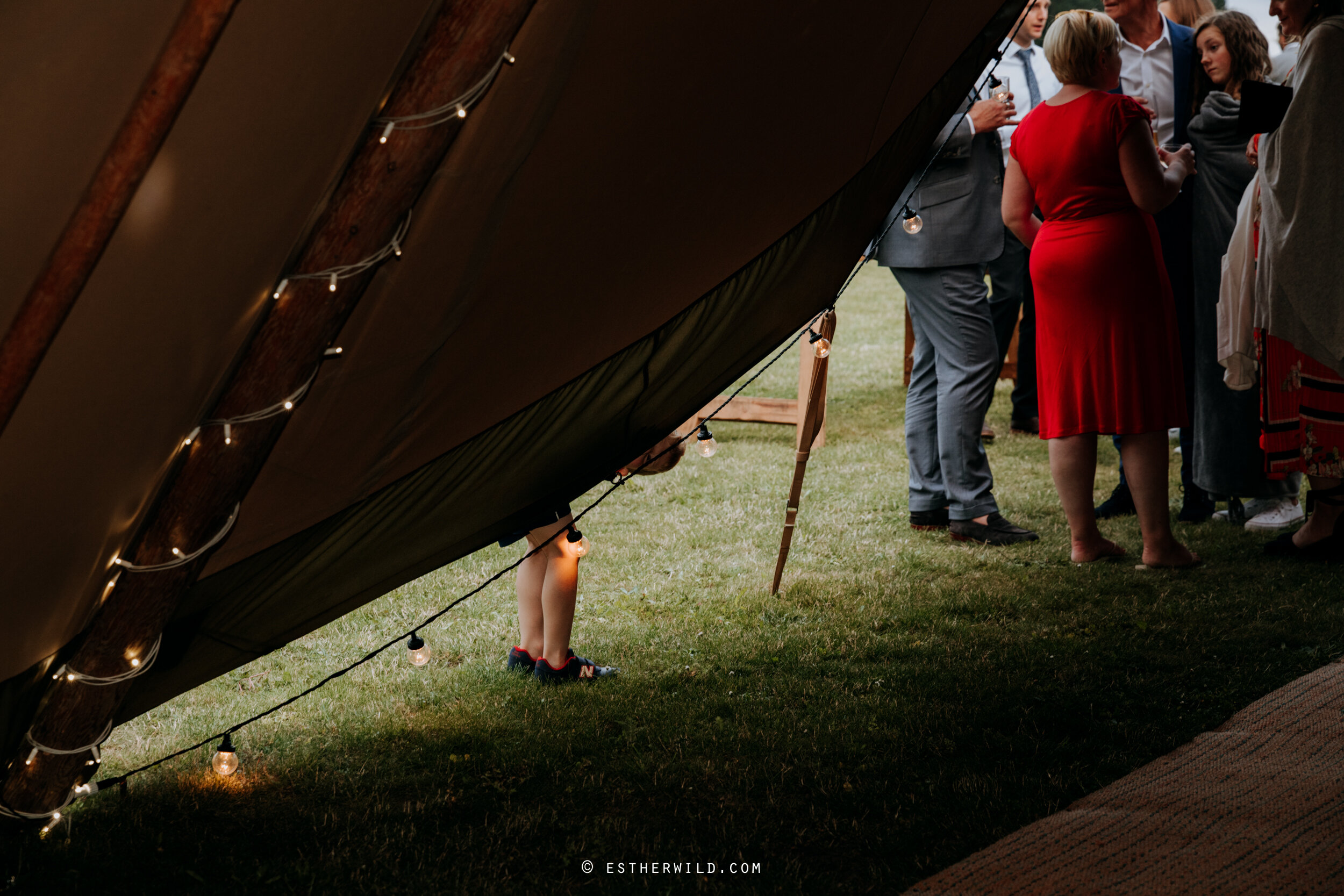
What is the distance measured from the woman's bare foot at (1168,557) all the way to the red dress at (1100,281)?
1.39 feet

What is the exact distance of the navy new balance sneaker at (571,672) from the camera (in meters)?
2.91

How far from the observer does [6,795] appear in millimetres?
1967

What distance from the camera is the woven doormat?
186 centimetres

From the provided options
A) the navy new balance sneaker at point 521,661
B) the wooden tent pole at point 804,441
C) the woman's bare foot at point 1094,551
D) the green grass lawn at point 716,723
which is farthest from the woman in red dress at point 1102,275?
the navy new balance sneaker at point 521,661

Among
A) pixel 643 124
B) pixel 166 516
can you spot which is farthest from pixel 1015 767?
pixel 166 516

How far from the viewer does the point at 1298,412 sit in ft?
12.4

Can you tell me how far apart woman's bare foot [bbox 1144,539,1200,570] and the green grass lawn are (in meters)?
0.07

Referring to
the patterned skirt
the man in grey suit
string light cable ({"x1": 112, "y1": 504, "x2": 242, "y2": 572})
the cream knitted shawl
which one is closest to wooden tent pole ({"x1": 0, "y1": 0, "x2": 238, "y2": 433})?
string light cable ({"x1": 112, "y1": 504, "x2": 242, "y2": 572})

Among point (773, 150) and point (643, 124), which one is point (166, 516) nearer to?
point (643, 124)

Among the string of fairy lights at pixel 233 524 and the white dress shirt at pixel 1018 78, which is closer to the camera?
the string of fairy lights at pixel 233 524

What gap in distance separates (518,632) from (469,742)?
0.84 m

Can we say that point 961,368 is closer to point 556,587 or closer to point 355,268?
point 556,587

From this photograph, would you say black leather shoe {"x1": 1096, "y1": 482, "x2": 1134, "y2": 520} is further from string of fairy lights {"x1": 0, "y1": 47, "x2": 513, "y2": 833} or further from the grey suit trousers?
string of fairy lights {"x1": 0, "y1": 47, "x2": 513, "y2": 833}

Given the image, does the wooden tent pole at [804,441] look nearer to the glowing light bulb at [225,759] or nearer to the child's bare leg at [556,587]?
the child's bare leg at [556,587]
